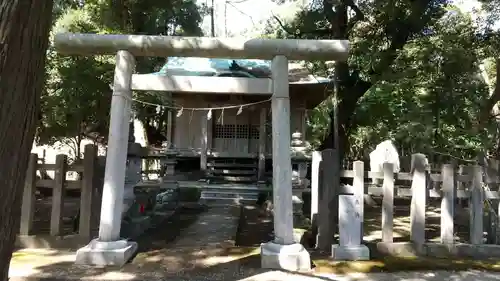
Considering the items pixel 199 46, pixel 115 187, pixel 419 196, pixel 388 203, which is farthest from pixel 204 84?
pixel 419 196

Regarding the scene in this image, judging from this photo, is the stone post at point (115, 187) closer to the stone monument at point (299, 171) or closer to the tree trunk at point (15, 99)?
the tree trunk at point (15, 99)

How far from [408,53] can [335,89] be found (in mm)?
2207

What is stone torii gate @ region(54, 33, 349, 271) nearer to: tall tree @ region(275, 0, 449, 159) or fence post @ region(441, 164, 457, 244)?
fence post @ region(441, 164, 457, 244)

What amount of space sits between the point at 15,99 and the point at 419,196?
5.23 metres

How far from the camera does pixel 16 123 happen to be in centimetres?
241

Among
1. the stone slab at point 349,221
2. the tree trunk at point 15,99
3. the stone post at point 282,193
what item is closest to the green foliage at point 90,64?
the stone post at point 282,193

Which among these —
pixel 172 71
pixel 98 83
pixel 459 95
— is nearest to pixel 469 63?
pixel 459 95

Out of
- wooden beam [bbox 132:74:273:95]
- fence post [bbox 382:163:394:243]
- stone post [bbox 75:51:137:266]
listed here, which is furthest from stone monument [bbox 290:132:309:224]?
stone post [bbox 75:51:137:266]

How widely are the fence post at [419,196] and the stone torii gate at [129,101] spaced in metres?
1.78

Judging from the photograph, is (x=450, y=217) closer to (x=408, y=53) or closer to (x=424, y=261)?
(x=424, y=261)

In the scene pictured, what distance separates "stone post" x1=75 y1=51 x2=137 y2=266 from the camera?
5.29 m

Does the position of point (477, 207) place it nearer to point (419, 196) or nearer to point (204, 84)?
point (419, 196)

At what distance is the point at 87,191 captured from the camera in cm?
605

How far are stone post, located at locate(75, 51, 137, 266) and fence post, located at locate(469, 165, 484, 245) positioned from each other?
492 cm
